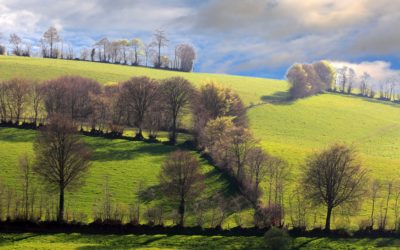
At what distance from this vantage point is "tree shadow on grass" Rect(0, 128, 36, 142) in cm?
8306

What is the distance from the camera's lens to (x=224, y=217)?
204 feet

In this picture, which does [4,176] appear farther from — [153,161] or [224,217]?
[224,217]

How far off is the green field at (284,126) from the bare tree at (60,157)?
4805 mm

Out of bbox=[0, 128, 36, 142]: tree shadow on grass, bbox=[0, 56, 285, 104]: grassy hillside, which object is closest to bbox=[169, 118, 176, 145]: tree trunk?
bbox=[0, 128, 36, 142]: tree shadow on grass

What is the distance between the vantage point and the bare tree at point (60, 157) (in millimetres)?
62188

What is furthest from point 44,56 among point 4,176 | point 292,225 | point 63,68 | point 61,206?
point 292,225

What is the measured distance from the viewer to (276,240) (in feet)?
173

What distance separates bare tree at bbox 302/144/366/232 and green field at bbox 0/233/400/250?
7899mm

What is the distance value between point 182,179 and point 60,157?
18.8 metres

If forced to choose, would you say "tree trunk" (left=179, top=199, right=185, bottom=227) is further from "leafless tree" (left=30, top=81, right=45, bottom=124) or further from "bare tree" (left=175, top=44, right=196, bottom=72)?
→ "bare tree" (left=175, top=44, right=196, bottom=72)

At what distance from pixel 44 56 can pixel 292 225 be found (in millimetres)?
162071

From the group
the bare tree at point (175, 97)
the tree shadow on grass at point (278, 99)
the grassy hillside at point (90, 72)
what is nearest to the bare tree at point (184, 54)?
the grassy hillside at point (90, 72)

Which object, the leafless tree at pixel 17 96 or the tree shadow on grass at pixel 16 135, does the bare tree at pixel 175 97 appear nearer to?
the tree shadow on grass at pixel 16 135

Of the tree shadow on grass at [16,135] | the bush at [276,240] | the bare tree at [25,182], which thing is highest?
the tree shadow on grass at [16,135]
